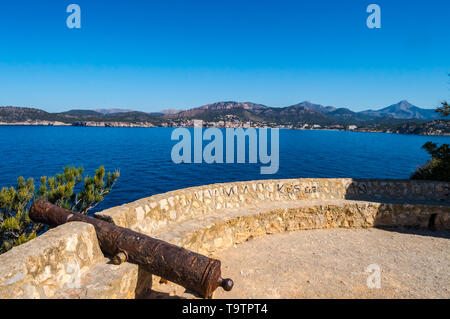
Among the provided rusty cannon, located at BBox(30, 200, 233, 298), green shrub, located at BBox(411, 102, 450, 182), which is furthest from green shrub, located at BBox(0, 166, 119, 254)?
green shrub, located at BBox(411, 102, 450, 182)

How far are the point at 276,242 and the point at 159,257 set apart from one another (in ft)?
16.1

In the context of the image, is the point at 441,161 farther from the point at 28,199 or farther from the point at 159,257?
the point at 28,199

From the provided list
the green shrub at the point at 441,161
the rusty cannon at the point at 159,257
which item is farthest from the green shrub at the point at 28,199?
the green shrub at the point at 441,161

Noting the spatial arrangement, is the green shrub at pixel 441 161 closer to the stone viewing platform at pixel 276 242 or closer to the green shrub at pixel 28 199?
the stone viewing platform at pixel 276 242

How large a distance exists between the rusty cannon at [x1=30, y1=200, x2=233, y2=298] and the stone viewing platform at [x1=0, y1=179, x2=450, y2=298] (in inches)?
8.7

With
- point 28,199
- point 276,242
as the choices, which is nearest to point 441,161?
point 276,242

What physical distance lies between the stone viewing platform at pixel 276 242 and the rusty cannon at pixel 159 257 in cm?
22

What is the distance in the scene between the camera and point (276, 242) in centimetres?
789

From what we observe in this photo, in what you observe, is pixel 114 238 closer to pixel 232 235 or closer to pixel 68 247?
pixel 68 247

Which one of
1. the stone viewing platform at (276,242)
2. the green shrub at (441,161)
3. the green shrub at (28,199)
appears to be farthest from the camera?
the green shrub at (441,161)

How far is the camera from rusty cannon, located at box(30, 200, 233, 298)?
3.65 metres

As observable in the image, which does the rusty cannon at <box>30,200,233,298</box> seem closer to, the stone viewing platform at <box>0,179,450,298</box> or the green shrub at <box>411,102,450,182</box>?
the stone viewing platform at <box>0,179,450,298</box>

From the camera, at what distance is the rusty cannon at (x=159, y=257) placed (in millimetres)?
3650
